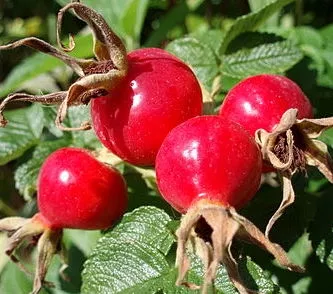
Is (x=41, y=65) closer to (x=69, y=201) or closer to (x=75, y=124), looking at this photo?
(x=75, y=124)

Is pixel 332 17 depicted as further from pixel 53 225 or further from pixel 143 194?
pixel 53 225

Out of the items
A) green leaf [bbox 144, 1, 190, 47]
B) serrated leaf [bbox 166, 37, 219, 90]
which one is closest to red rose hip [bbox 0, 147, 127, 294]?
serrated leaf [bbox 166, 37, 219, 90]

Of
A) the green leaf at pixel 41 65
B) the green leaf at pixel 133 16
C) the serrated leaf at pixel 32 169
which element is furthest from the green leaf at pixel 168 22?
the serrated leaf at pixel 32 169

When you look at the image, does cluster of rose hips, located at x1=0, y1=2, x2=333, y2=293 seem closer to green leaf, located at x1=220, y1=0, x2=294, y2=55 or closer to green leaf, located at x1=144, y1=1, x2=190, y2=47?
green leaf, located at x1=220, y1=0, x2=294, y2=55

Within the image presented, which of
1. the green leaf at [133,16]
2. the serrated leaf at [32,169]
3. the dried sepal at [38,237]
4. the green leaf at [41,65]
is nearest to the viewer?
the dried sepal at [38,237]

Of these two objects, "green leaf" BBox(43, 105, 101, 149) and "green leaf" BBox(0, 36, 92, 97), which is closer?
"green leaf" BBox(43, 105, 101, 149)

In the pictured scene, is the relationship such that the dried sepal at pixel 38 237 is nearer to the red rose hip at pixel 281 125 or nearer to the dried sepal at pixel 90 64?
the dried sepal at pixel 90 64
